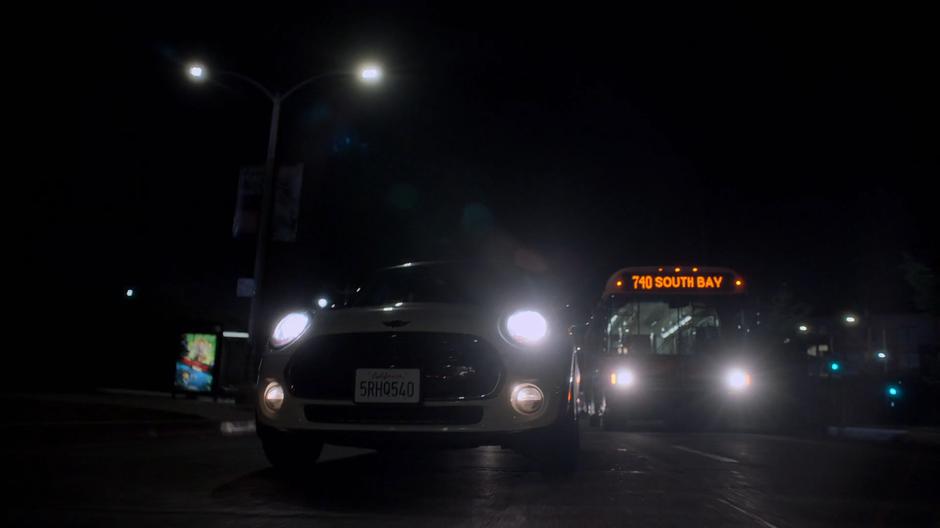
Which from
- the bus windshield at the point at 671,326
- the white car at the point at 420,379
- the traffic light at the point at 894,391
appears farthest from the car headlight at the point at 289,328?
the traffic light at the point at 894,391

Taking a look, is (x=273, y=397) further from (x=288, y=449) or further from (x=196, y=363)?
(x=196, y=363)

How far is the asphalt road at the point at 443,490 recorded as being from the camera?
435 cm

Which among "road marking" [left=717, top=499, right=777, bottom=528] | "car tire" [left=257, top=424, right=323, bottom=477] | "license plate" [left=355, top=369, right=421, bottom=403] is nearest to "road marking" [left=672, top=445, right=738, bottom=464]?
"road marking" [left=717, top=499, right=777, bottom=528]

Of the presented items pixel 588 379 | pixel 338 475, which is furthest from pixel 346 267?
pixel 338 475

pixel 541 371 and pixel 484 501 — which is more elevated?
pixel 541 371

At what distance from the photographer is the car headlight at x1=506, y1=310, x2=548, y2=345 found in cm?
561

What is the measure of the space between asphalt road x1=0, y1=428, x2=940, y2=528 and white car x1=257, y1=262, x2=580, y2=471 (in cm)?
36

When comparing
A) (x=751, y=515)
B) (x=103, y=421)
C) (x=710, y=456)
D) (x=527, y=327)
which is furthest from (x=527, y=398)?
(x=103, y=421)

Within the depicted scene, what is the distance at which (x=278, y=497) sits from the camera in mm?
4914

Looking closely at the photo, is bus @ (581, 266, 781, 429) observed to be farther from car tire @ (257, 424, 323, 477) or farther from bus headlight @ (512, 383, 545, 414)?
bus headlight @ (512, 383, 545, 414)

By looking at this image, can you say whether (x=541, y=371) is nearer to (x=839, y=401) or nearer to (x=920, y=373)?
(x=839, y=401)

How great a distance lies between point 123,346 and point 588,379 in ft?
51.1

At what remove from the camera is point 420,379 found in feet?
17.6

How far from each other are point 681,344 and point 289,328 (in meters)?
11.5
